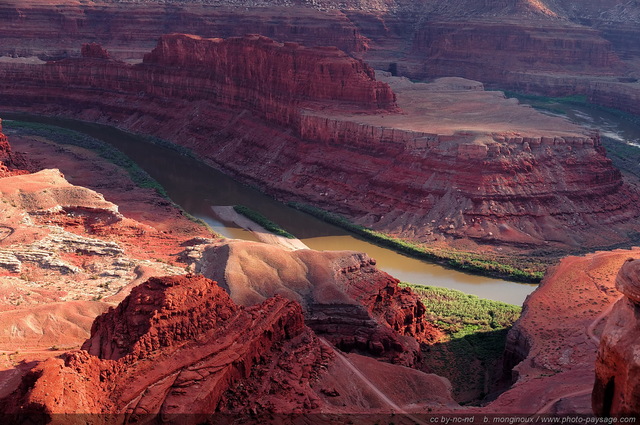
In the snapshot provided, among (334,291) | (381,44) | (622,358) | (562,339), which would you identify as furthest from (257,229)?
(381,44)

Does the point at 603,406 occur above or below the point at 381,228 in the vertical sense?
above

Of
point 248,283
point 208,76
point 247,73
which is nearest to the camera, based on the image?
point 248,283

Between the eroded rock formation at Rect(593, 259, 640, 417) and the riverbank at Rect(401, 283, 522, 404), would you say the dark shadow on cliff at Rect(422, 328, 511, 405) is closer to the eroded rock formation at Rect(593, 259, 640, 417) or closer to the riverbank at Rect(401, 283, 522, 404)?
the riverbank at Rect(401, 283, 522, 404)

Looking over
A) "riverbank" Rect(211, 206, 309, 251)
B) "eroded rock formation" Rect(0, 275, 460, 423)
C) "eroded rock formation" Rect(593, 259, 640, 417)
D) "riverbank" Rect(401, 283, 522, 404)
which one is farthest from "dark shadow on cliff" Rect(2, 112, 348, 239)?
"eroded rock formation" Rect(593, 259, 640, 417)

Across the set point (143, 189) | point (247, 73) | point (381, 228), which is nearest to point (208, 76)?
point (247, 73)

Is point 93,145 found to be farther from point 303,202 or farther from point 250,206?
point 303,202

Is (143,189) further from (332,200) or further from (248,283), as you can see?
(248,283)
